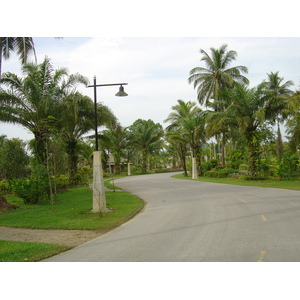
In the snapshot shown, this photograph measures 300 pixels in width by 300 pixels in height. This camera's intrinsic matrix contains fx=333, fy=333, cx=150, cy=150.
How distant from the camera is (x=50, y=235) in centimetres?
890

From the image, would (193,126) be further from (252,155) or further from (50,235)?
(50,235)

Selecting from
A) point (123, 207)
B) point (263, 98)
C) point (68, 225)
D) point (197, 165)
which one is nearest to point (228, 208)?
point (123, 207)

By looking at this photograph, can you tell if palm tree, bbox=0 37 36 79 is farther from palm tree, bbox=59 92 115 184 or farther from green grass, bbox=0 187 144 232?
green grass, bbox=0 187 144 232

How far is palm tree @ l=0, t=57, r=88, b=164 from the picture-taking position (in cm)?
1966

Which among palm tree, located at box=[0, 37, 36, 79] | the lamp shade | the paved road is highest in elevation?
palm tree, located at box=[0, 37, 36, 79]

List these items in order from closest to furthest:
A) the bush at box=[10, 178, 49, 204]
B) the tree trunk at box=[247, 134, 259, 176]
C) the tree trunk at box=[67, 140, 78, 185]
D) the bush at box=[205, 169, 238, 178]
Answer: the bush at box=[10, 178, 49, 204], the tree trunk at box=[67, 140, 78, 185], the tree trunk at box=[247, 134, 259, 176], the bush at box=[205, 169, 238, 178]

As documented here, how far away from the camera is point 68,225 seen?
10008 millimetres

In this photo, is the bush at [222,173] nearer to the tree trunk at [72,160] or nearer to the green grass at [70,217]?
the tree trunk at [72,160]

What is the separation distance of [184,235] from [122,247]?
1.65 metres

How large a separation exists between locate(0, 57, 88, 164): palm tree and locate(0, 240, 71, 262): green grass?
11.9 m

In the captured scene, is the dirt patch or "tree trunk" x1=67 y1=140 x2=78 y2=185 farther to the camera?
"tree trunk" x1=67 y1=140 x2=78 y2=185

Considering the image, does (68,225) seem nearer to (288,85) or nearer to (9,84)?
(9,84)

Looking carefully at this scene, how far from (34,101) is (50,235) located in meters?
13.1

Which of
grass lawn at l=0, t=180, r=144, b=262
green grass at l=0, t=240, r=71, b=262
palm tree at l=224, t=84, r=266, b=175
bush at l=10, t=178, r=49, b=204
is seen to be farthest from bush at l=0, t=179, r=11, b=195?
palm tree at l=224, t=84, r=266, b=175
